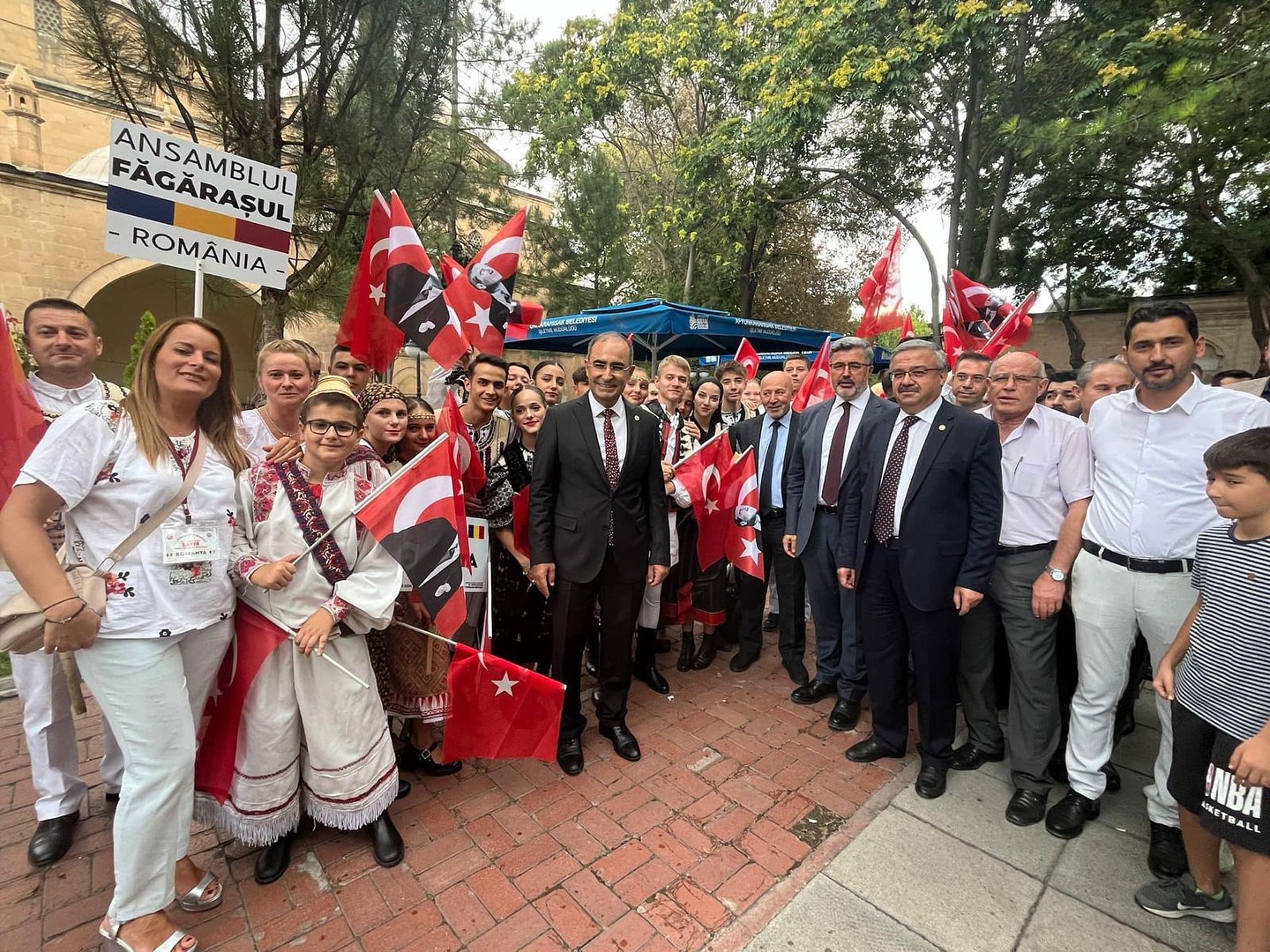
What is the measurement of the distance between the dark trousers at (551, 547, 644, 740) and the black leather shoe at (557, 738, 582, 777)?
0.04 meters

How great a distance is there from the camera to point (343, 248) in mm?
6004

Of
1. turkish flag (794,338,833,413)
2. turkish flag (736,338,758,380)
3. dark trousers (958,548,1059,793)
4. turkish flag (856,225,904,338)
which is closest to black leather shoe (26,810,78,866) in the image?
dark trousers (958,548,1059,793)

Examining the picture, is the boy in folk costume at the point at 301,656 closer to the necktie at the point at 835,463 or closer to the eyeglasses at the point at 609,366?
the eyeglasses at the point at 609,366

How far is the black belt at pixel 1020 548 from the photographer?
300cm

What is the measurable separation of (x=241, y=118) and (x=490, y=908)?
613 centimetres

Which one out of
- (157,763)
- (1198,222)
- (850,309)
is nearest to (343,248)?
(157,763)

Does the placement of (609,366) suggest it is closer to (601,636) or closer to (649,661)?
(601,636)

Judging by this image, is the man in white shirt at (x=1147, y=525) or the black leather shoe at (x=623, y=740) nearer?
the man in white shirt at (x=1147, y=525)

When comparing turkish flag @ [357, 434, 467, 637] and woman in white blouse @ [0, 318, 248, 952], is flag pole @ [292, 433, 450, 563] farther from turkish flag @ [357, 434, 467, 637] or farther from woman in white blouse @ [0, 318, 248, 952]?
woman in white blouse @ [0, 318, 248, 952]

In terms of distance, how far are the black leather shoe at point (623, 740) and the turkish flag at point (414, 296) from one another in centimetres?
240

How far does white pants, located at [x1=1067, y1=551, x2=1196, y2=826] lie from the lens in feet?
8.23

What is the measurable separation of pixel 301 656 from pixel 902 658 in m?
3.03

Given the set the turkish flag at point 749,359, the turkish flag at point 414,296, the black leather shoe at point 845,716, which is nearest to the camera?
the turkish flag at point 414,296

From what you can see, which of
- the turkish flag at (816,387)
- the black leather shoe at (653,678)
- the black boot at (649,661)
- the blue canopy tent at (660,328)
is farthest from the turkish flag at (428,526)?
the blue canopy tent at (660,328)
